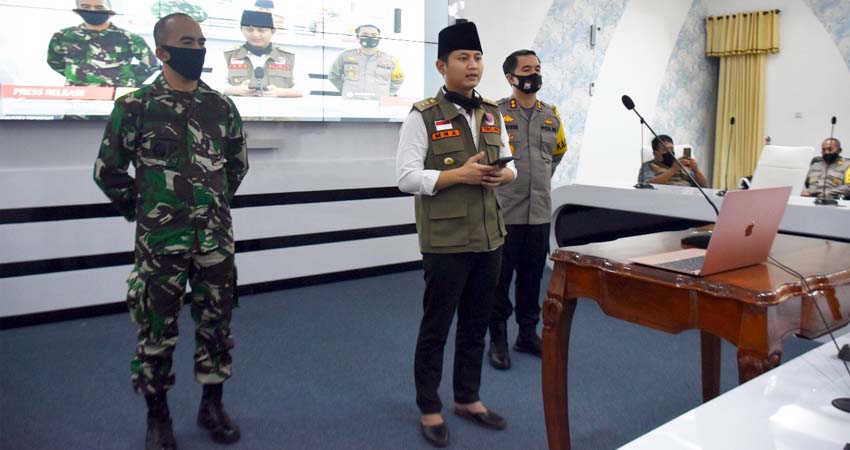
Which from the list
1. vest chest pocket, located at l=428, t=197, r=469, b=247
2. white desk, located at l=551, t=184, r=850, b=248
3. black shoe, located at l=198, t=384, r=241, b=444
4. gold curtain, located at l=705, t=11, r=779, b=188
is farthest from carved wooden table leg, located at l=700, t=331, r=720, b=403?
gold curtain, located at l=705, t=11, r=779, b=188

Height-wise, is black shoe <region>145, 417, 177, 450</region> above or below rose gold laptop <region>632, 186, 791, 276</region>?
below

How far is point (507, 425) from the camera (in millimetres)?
2164

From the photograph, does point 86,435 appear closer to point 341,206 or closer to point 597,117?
point 341,206

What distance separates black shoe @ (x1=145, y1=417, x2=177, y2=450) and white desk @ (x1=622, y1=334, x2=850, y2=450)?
1.59 meters

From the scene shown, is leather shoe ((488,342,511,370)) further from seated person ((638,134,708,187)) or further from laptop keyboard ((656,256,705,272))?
seated person ((638,134,708,187))

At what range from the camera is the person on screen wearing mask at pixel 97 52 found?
10.6 feet

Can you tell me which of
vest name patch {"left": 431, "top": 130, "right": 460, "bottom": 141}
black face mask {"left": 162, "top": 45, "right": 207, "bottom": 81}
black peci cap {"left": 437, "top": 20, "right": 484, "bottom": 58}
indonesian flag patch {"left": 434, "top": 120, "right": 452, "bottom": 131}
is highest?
black peci cap {"left": 437, "top": 20, "right": 484, "bottom": 58}

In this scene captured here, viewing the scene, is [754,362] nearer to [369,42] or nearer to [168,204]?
[168,204]

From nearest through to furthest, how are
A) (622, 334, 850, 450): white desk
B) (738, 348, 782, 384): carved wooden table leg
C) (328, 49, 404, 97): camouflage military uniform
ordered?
(622, 334, 850, 450): white desk → (738, 348, 782, 384): carved wooden table leg → (328, 49, 404, 97): camouflage military uniform

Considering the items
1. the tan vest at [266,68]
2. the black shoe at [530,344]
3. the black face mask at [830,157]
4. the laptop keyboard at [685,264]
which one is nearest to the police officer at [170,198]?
the laptop keyboard at [685,264]

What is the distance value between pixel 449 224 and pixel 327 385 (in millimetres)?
991

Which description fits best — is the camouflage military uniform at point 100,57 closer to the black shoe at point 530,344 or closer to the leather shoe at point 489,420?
the black shoe at point 530,344

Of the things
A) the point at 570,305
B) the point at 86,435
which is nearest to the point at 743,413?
the point at 570,305

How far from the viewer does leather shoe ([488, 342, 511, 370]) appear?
2.69 meters
